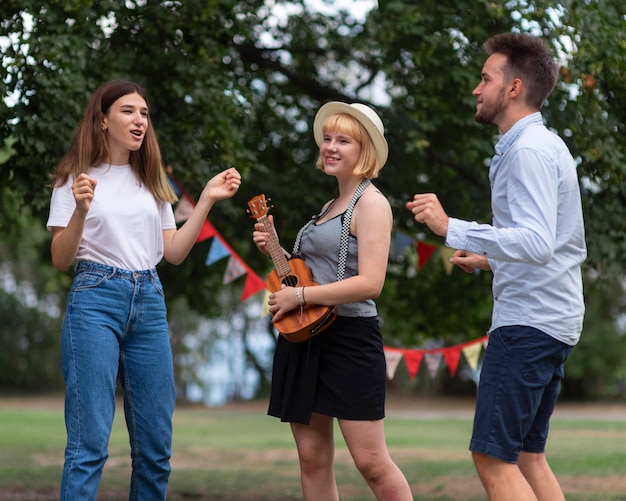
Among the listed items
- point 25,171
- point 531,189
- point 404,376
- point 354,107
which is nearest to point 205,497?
point 25,171

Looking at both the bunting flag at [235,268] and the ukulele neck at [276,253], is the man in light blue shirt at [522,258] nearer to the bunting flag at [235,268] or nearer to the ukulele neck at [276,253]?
the ukulele neck at [276,253]

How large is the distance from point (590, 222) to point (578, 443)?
26.1 ft

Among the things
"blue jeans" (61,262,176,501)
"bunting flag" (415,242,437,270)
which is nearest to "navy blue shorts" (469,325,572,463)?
"blue jeans" (61,262,176,501)

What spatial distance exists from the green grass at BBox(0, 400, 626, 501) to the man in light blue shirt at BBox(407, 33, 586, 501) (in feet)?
14.3

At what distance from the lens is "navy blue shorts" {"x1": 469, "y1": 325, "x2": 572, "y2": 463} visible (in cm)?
333

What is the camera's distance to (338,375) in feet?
12.6

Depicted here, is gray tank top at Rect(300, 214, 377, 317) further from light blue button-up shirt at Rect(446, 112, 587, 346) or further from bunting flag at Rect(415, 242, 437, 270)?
bunting flag at Rect(415, 242, 437, 270)

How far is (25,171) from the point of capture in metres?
6.62

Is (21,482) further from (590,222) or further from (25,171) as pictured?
(590,222)

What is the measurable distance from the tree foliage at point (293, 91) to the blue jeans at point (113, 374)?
2.68 meters

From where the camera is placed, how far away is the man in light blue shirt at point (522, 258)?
10.7 feet

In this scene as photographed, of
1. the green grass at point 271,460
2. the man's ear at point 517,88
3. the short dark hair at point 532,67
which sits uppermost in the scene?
the short dark hair at point 532,67

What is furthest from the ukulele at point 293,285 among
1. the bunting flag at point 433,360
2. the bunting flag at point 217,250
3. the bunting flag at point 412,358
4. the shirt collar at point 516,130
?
the bunting flag at point 433,360

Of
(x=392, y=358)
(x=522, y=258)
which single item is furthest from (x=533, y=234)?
(x=392, y=358)
